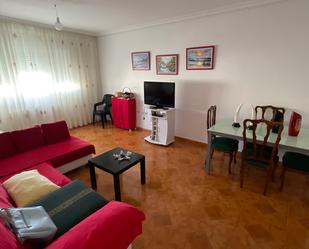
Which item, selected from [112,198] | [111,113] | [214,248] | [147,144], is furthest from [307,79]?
[111,113]

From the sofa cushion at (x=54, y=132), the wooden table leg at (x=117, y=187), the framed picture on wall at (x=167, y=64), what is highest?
the framed picture on wall at (x=167, y=64)

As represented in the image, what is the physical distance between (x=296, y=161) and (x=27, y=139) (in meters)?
3.64

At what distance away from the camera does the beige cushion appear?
1.56 m

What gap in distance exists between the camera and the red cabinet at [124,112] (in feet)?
15.0

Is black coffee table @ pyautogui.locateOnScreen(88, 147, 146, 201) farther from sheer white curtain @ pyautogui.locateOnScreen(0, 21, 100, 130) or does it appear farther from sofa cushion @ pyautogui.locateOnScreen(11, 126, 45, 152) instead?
sheer white curtain @ pyautogui.locateOnScreen(0, 21, 100, 130)

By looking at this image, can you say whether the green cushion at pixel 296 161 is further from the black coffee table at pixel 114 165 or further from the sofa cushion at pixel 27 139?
the sofa cushion at pixel 27 139

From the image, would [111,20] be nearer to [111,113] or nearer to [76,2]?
[76,2]

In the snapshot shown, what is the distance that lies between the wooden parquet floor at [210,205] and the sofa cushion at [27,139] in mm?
709

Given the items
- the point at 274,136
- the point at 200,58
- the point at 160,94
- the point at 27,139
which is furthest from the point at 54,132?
the point at 274,136

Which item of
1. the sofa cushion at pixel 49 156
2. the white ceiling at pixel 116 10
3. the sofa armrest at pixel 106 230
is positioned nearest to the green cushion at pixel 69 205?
the sofa armrest at pixel 106 230

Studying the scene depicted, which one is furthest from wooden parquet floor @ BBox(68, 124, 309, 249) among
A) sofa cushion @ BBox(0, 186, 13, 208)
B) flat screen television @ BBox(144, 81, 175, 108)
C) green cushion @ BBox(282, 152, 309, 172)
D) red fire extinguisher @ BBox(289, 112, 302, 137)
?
flat screen television @ BBox(144, 81, 175, 108)

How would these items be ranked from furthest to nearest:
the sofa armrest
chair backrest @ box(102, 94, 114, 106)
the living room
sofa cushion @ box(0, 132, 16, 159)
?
chair backrest @ box(102, 94, 114, 106) < sofa cushion @ box(0, 132, 16, 159) < the living room < the sofa armrest

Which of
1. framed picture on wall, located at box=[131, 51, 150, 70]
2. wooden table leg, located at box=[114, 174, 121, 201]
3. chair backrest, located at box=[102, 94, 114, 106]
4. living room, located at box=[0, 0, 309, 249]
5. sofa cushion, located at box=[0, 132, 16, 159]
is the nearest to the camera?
living room, located at box=[0, 0, 309, 249]

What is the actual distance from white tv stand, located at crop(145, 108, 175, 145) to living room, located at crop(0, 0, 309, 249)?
14cm
